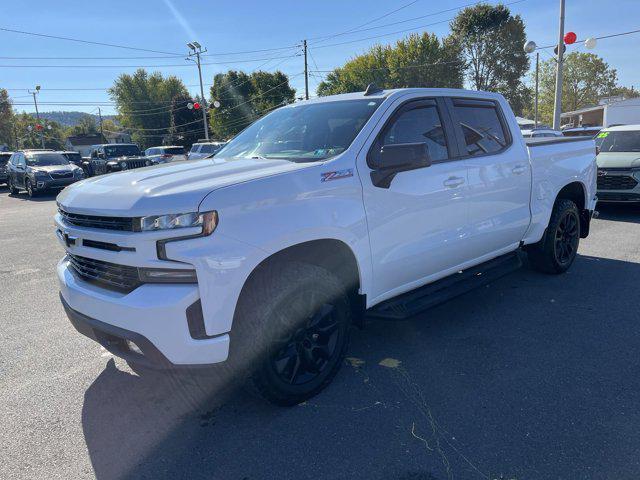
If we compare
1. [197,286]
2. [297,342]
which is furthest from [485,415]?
[197,286]

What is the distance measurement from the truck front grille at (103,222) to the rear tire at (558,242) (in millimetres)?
4440

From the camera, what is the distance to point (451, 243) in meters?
3.89

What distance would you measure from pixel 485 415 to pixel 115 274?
236 cm

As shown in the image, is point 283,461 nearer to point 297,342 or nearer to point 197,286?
point 297,342

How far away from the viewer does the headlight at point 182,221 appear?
2465 millimetres

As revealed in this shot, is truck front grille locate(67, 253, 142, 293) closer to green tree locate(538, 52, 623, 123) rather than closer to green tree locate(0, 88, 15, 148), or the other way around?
A: green tree locate(538, 52, 623, 123)

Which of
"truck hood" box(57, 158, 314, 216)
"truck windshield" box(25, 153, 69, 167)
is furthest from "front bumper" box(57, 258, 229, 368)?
"truck windshield" box(25, 153, 69, 167)

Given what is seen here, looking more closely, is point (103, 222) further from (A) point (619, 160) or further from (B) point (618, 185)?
(A) point (619, 160)

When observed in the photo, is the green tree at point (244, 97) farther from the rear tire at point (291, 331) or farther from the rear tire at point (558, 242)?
the rear tire at point (291, 331)

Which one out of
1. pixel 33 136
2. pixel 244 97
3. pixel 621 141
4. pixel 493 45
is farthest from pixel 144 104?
pixel 621 141

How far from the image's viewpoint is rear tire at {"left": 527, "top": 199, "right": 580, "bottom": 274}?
529 cm

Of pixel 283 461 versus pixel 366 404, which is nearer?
pixel 283 461

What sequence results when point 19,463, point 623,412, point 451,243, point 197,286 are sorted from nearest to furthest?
point 197,286
point 19,463
point 623,412
point 451,243

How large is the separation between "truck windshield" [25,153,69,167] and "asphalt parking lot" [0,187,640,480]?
15779 mm
